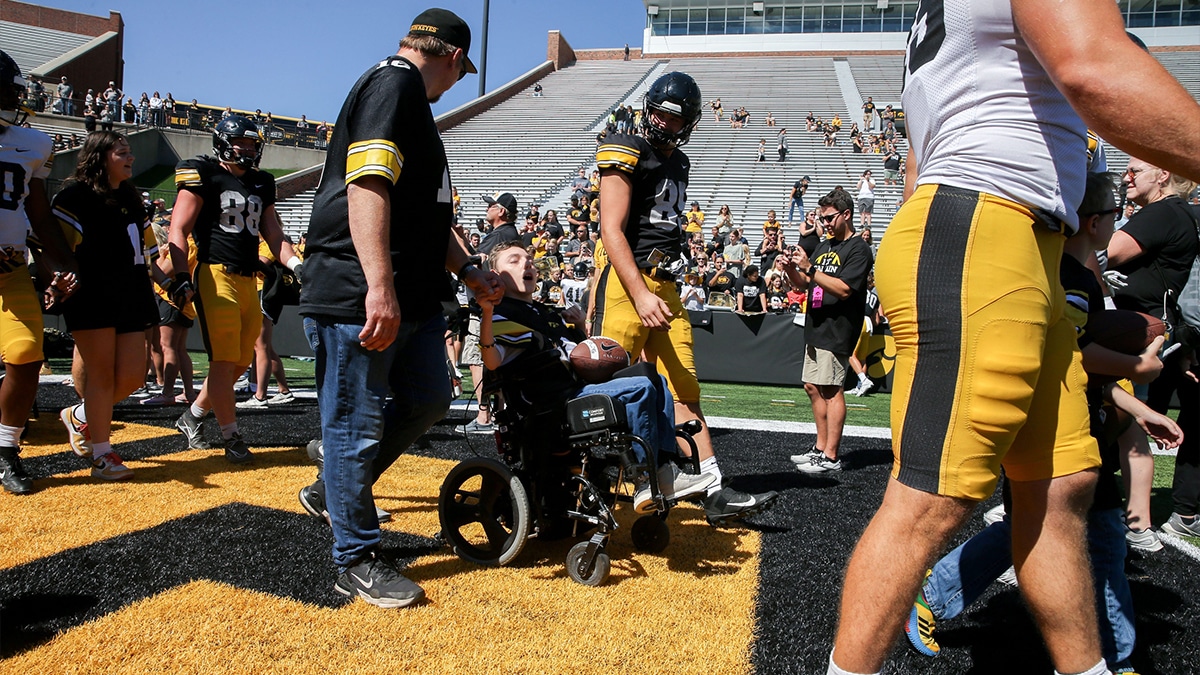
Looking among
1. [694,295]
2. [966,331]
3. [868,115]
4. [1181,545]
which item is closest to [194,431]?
[966,331]

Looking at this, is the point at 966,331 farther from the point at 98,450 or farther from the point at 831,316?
the point at 98,450

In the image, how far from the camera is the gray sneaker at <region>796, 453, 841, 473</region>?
5231 millimetres

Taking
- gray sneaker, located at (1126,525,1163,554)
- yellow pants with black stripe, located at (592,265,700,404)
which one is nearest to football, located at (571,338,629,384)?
yellow pants with black stripe, located at (592,265,700,404)

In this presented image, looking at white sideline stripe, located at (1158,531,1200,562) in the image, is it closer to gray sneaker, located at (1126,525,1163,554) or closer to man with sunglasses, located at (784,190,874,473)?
gray sneaker, located at (1126,525,1163,554)

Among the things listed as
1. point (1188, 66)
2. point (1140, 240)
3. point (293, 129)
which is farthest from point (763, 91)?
point (1140, 240)

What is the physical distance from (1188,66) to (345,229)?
41.5 m

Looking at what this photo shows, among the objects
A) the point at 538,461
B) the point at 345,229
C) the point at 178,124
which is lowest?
the point at 538,461

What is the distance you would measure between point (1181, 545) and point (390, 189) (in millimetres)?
4002

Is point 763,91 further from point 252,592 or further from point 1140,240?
point 252,592

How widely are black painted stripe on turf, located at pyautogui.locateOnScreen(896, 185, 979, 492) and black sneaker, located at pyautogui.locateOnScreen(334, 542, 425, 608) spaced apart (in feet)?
5.63

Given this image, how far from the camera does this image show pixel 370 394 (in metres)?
2.73

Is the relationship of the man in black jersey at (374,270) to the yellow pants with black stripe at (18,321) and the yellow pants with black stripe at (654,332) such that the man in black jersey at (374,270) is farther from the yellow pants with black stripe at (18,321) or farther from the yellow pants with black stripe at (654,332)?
the yellow pants with black stripe at (18,321)

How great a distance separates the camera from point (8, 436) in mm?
3977

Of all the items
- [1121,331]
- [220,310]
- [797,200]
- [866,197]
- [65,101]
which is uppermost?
[65,101]
